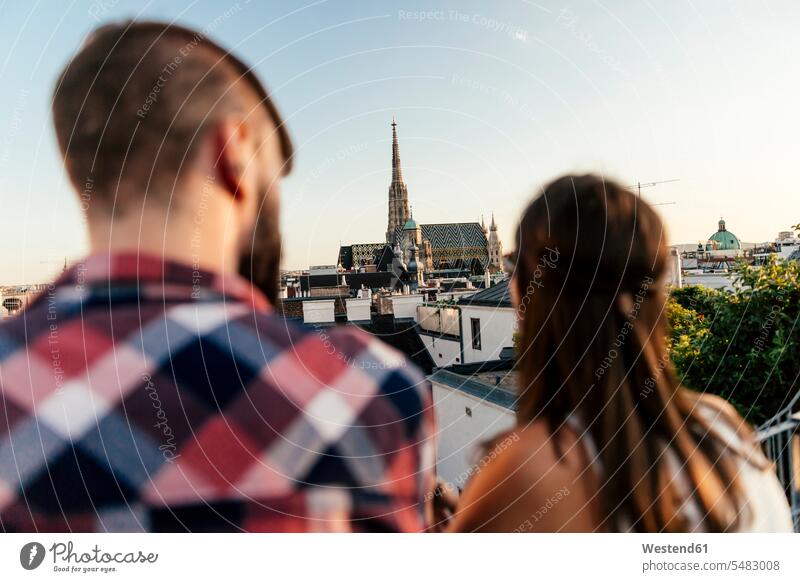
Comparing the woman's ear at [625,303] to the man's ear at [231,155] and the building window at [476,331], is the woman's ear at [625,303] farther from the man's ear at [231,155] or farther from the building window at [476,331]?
the building window at [476,331]

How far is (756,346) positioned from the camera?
7.43 feet

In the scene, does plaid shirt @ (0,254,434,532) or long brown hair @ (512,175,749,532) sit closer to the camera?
plaid shirt @ (0,254,434,532)

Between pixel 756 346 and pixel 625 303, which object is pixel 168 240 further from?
pixel 756 346

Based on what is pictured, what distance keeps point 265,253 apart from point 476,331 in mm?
5575

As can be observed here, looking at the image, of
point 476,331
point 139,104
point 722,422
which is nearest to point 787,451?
point 722,422

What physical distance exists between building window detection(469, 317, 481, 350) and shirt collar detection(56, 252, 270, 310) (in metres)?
5.64

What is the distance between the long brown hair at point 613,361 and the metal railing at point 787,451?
2.56ft

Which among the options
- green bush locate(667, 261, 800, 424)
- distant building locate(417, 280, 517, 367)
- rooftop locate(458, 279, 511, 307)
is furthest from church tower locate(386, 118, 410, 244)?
green bush locate(667, 261, 800, 424)

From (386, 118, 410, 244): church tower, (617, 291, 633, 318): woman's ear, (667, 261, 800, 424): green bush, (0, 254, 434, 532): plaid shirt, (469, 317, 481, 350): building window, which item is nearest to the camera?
(0, 254, 434, 532): plaid shirt

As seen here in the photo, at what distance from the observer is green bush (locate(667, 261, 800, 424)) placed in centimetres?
216
